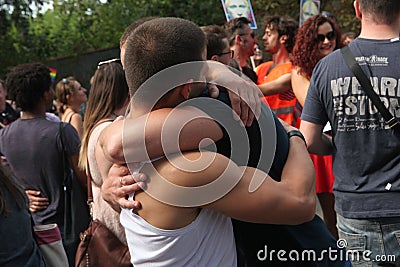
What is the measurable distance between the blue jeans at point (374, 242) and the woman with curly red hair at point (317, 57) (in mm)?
1419

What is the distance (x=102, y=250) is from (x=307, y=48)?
2168 millimetres

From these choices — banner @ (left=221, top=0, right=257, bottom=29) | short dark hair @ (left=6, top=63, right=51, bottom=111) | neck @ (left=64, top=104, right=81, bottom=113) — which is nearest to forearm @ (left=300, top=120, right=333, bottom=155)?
short dark hair @ (left=6, top=63, right=51, bottom=111)

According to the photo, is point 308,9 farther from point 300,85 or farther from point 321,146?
point 321,146

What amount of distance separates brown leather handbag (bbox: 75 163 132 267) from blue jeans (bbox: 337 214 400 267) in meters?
1.03

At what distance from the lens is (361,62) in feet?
9.15

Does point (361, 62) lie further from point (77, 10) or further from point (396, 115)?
point (77, 10)

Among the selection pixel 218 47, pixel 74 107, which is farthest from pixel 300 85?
pixel 74 107

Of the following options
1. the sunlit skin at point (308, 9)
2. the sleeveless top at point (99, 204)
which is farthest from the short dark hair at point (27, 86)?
the sunlit skin at point (308, 9)

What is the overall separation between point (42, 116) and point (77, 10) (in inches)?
802

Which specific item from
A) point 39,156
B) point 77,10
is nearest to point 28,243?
point 39,156

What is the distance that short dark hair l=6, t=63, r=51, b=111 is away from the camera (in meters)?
4.18

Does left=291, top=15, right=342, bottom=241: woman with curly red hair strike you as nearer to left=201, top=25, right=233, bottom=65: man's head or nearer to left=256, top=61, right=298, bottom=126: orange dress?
left=256, top=61, right=298, bottom=126: orange dress

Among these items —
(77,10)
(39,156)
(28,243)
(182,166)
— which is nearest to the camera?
(182,166)

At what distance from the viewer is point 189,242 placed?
1.79m
